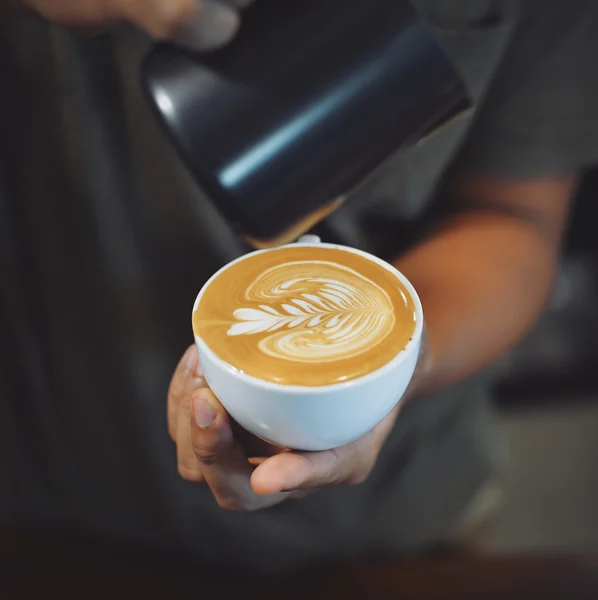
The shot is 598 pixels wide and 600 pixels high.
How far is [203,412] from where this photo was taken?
0.49 m

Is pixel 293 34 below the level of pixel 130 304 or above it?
above

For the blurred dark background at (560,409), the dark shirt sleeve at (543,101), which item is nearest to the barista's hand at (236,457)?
the dark shirt sleeve at (543,101)

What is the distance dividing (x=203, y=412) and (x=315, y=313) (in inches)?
4.8

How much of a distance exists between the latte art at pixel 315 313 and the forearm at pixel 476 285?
0.22 meters

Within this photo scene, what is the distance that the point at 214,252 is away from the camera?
2.77ft

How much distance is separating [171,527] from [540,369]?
137 centimetres

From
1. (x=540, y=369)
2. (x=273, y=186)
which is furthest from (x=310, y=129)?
(x=540, y=369)

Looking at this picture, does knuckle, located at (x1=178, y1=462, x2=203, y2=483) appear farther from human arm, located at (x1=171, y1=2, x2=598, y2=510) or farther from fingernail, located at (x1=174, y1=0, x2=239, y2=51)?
fingernail, located at (x1=174, y1=0, x2=239, y2=51)

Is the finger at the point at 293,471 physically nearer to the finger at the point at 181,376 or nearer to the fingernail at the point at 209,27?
the finger at the point at 181,376

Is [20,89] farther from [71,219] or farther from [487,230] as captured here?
[487,230]

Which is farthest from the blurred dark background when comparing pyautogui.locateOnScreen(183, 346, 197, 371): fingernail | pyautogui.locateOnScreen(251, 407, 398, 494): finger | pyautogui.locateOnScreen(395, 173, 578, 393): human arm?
pyautogui.locateOnScreen(183, 346, 197, 371): fingernail

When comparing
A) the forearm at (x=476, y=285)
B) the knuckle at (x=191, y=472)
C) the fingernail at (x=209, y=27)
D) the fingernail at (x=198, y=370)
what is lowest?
the forearm at (x=476, y=285)

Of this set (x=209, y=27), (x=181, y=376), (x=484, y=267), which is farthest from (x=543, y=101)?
(x=181, y=376)

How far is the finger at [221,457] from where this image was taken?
0.50 meters
